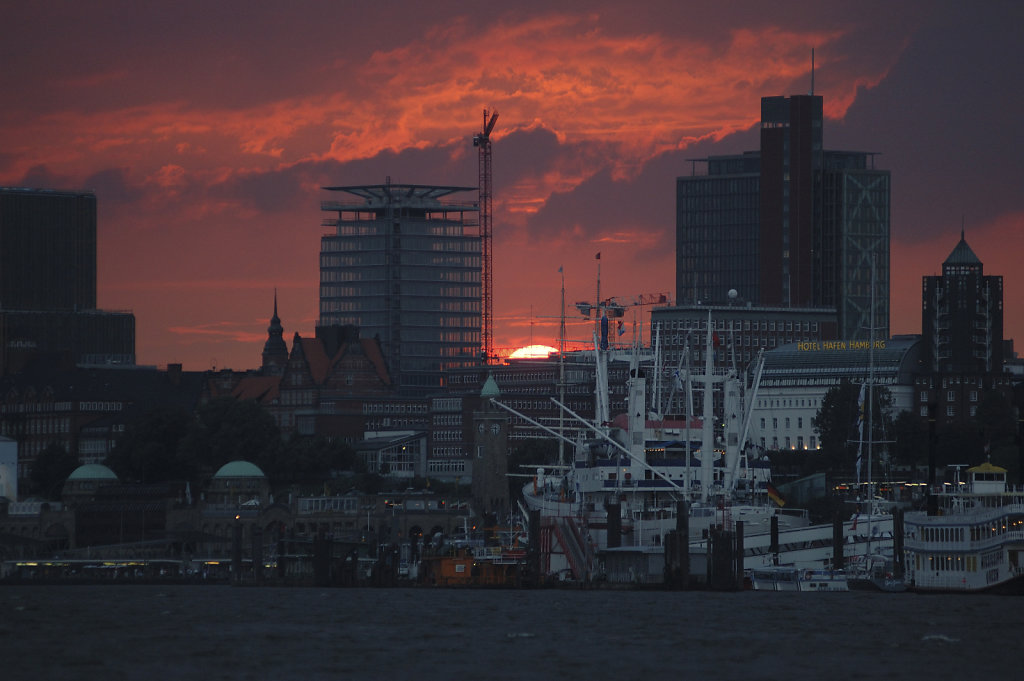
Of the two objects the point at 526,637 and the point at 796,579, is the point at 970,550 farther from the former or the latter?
the point at 526,637

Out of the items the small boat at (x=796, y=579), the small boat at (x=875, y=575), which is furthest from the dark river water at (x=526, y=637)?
the small boat at (x=875, y=575)

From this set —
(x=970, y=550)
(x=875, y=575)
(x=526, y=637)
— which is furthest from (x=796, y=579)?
(x=526, y=637)

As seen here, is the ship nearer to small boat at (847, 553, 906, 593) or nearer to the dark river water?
the dark river water

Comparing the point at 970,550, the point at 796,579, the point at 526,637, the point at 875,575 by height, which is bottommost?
the point at 526,637

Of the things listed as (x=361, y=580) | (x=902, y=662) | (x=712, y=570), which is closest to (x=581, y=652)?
(x=902, y=662)

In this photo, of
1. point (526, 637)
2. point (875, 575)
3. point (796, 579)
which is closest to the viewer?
point (526, 637)

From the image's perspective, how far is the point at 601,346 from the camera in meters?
199

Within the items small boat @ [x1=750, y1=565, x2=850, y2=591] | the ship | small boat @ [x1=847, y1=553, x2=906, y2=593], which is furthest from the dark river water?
the ship

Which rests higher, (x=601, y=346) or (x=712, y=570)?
(x=601, y=346)

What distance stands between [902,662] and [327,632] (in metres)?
34.5

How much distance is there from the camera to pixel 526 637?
141 m

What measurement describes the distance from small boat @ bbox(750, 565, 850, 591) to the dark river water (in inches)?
31.3

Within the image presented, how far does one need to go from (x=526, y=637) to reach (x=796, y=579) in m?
31.4

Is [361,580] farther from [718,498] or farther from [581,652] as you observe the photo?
[581,652]
